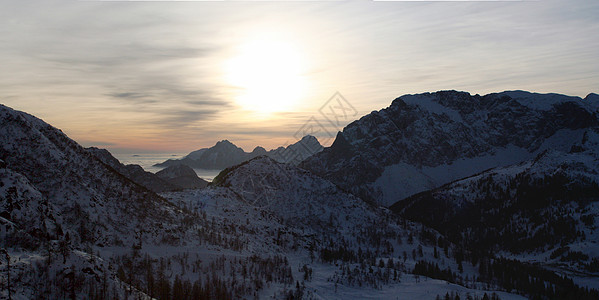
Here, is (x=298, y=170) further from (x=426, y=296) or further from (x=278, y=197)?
(x=426, y=296)

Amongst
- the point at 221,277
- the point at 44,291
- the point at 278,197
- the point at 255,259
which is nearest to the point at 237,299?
the point at 221,277

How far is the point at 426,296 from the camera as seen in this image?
59875mm

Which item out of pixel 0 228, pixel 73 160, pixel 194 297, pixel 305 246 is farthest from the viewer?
pixel 305 246

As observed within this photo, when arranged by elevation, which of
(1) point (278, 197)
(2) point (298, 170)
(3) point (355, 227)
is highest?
(2) point (298, 170)

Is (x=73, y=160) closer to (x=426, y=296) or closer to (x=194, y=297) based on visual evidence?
(x=194, y=297)

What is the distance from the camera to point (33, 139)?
54.7m

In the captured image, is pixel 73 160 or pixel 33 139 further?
pixel 73 160

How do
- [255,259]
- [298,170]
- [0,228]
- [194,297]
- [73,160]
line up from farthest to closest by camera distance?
[298,170]
[255,259]
[73,160]
[194,297]
[0,228]

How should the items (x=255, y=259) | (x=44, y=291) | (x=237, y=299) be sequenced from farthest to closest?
1. (x=255, y=259)
2. (x=237, y=299)
3. (x=44, y=291)

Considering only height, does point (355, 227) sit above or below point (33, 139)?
below

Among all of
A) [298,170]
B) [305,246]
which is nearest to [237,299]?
[305,246]

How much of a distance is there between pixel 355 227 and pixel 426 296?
78435mm

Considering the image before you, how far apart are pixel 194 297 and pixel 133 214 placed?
2446 centimetres

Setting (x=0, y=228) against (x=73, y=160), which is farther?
(x=73, y=160)
